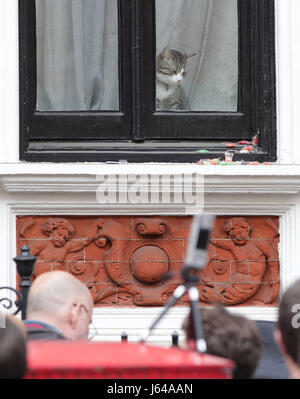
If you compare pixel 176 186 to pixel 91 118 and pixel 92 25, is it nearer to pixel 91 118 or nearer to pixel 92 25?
pixel 91 118

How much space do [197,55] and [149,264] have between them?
1.41m

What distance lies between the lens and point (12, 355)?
2.17 meters

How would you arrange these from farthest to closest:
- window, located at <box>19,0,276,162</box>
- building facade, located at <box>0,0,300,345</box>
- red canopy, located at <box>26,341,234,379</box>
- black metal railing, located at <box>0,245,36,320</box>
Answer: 1. window, located at <box>19,0,276,162</box>
2. building facade, located at <box>0,0,300,345</box>
3. black metal railing, located at <box>0,245,36,320</box>
4. red canopy, located at <box>26,341,234,379</box>

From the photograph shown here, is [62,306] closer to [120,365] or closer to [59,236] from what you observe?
[120,365]

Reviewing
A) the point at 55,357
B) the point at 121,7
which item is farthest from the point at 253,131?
the point at 55,357

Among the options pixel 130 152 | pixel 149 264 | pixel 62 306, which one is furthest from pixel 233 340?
pixel 130 152

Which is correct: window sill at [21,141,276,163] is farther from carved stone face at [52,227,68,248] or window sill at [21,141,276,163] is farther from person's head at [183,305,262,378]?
person's head at [183,305,262,378]

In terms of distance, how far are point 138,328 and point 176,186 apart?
88 centimetres

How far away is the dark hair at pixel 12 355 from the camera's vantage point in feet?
7.09

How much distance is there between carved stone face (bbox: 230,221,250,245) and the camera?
19.0 feet

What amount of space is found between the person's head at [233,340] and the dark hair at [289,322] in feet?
0.68

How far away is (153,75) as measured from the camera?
6.06 meters

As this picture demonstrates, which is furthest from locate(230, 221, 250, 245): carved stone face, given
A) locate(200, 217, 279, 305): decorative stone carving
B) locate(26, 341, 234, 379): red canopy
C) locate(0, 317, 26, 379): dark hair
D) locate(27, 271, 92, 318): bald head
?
locate(0, 317, 26, 379): dark hair

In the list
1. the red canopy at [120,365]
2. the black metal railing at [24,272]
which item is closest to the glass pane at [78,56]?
the black metal railing at [24,272]
